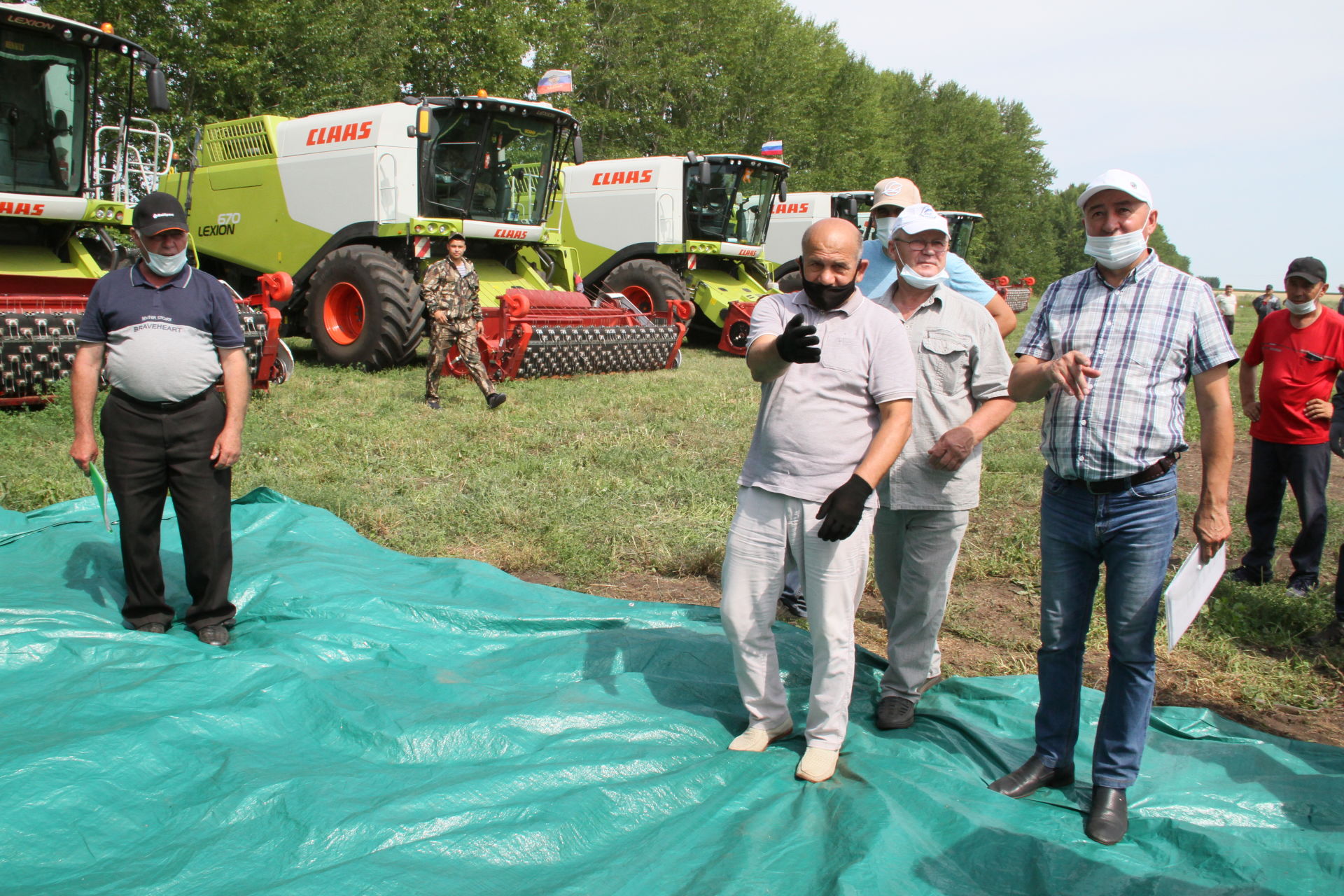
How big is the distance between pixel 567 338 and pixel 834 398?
866 cm

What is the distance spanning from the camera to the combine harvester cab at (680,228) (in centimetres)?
1530

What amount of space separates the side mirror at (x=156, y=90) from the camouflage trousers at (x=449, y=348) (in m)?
2.70

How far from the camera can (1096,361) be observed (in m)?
2.73

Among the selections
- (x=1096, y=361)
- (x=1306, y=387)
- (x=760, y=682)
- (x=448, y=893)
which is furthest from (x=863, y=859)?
(x=1306, y=387)

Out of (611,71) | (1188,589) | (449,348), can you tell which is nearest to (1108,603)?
(1188,589)

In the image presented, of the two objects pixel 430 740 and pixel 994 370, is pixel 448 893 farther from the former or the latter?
pixel 994 370

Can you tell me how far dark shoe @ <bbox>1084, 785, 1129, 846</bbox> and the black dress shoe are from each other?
0.58 ft

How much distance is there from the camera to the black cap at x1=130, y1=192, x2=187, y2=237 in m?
3.52

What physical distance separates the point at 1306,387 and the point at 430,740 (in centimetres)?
451

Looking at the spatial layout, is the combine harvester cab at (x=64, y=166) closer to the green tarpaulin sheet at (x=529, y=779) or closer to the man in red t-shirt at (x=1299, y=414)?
the green tarpaulin sheet at (x=529, y=779)

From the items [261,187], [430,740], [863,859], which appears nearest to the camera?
[863,859]

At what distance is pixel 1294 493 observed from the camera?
516cm

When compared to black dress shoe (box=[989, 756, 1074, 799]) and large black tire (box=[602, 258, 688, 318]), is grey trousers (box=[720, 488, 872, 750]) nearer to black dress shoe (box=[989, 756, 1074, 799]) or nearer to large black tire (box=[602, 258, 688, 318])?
black dress shoe (box=[989, 756, 1074, 799])

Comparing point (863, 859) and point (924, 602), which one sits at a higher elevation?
point (924, 602)
